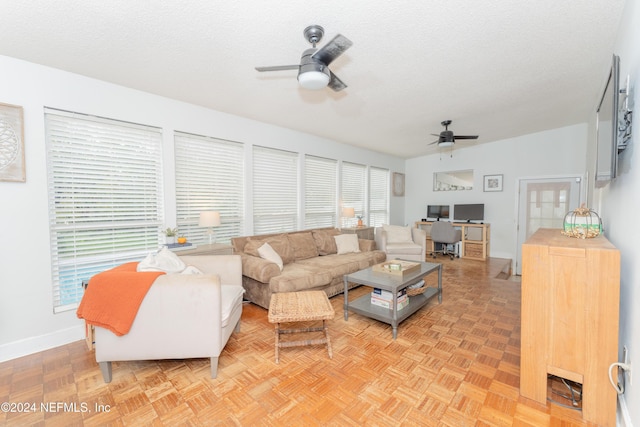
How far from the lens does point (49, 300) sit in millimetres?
2422

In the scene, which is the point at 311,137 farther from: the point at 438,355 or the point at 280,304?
the point at 438,355

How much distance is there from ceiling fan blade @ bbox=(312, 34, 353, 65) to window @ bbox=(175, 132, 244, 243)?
2.22m

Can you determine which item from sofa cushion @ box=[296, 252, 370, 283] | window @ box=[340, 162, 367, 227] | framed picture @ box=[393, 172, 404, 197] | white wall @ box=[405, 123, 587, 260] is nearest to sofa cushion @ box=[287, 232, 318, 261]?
sofa cushion @ box=[296, 252, 370, 283]

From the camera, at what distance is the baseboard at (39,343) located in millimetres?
2208

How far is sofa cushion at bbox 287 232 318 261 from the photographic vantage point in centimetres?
394

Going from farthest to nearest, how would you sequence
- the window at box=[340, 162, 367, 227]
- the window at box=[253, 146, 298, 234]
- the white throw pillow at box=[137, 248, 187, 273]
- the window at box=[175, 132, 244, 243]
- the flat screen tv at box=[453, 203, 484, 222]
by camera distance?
1. the flat screen tv at box=[453, 203, 484, 222]
2. the window at box=[340, 162, 367, 227]
3. the window at box=[253, 146, 298, 234]
4. the window at box=[175, 132, 244, 243]
5. the white throw pillow at box=[137, 248, 187, 273]

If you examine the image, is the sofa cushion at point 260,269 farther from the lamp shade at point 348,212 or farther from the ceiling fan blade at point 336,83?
the lamp shade at point 348,212

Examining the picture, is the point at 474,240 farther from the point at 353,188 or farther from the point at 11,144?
the point at 11,144

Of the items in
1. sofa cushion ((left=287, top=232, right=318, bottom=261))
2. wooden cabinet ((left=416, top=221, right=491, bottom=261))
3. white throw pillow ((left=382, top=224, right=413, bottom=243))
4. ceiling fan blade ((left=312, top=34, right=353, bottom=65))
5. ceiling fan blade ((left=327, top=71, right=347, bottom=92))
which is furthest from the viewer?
wooden cabinet ((left=416, top=221, right=491, bottom=261))

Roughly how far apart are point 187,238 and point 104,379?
1777mm

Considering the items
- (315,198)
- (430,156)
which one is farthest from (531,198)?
(315,198)

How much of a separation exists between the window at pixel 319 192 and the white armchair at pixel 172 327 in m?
3.07

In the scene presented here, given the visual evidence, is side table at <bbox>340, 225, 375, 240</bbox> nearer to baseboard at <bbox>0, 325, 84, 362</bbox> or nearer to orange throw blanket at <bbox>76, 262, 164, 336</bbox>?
orange throw blanket at <bbox>76, 262, 164, 336</bbox>

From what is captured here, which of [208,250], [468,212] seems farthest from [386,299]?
[468,212]
